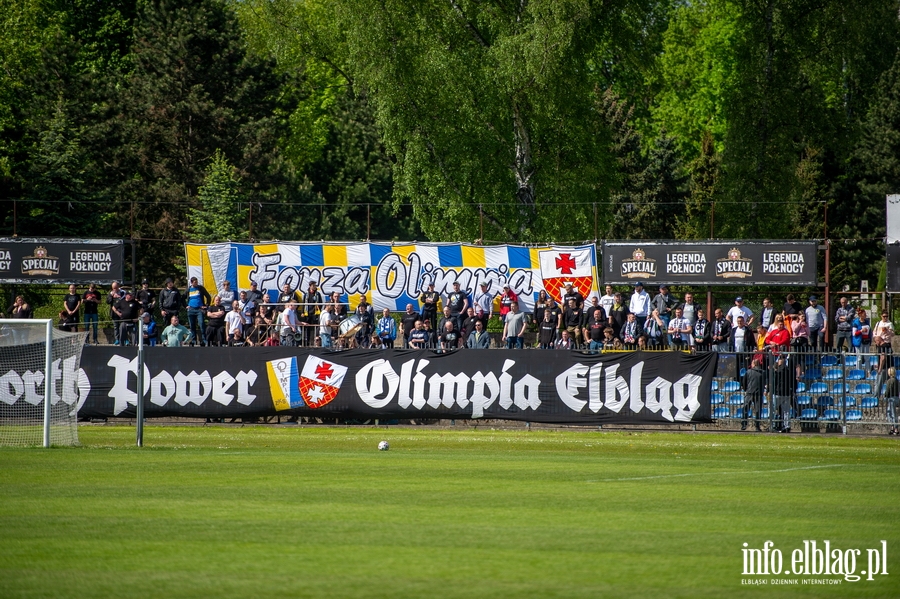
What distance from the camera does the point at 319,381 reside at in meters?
26.4

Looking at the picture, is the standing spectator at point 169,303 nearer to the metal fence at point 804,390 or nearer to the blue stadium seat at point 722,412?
the blue stadium seat at point 722,412

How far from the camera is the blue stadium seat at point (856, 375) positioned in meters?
24.0

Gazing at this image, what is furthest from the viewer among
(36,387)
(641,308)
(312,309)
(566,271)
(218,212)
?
(218,212)

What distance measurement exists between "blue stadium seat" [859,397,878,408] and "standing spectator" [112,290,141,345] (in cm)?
1854

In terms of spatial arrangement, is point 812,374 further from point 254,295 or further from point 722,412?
point 254,295

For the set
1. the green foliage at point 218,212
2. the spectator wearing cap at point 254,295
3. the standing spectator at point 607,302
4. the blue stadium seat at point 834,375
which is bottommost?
the blue stadium seat at point 834,375

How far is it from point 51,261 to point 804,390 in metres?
23.4

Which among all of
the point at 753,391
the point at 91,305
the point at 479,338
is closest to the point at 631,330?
the point at 479,338

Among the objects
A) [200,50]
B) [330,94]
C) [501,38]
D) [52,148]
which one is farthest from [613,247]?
[330,94]

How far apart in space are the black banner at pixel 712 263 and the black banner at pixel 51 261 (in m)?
15.8

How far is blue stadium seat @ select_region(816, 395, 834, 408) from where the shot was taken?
79.7 feet

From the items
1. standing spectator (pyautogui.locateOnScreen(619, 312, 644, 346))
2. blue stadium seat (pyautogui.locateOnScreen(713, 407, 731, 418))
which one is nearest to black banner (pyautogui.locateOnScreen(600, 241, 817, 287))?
standing spectator (pyautogui.locateOnScreen(619, 312, 644, 346))

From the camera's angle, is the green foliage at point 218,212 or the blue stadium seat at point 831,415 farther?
the green foliage at point 218,212

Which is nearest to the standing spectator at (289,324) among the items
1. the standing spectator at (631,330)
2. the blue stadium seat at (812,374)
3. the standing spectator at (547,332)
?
the standing spectator at (547,332)
